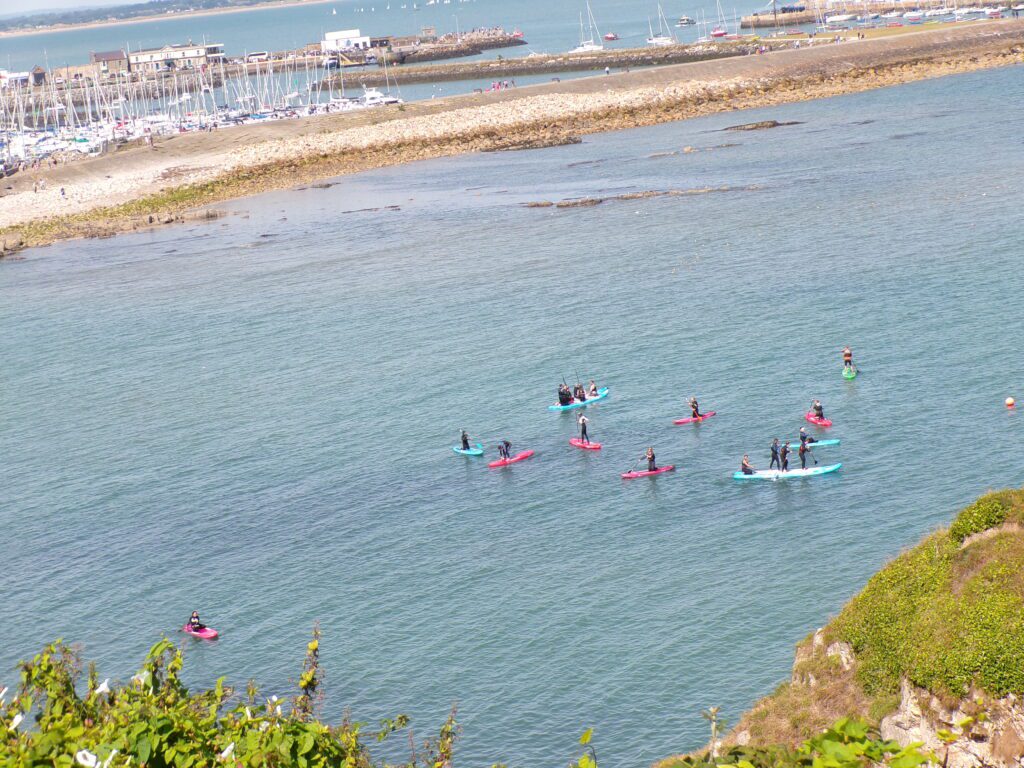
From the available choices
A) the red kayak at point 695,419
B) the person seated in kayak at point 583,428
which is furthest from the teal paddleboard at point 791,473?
the person seated in kayak at point 583,428

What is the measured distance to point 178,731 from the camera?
1858 centimetres

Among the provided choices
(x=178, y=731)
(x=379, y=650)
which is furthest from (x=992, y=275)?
(x=178, y=731)

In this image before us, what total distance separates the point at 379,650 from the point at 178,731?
21.1 meters

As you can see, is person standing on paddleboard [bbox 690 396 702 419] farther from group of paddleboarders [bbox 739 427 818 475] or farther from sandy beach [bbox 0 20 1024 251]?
sandy beach [bbox 0 20 1024 251]

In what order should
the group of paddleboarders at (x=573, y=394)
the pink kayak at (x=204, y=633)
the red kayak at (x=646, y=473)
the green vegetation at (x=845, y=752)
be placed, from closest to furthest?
the green vegetation at (x=845, y=752), the pink kayak at (x=204, y=633), the red kayak at (x=646, y=473), the group of paddleboarders at (x=573, y=394)

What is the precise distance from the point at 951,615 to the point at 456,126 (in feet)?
414

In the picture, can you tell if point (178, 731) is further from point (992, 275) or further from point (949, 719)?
point (992, 275)

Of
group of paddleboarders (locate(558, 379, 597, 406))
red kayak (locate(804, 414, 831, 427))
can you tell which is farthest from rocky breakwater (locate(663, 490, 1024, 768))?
group of paddleboarders (locate(558, 379, 597, 406))

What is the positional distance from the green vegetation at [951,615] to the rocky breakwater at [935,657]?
0.08 feet

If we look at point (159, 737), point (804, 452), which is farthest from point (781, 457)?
point (159, 737)

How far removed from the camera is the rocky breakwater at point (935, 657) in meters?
24.2

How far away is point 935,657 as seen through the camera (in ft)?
83.5

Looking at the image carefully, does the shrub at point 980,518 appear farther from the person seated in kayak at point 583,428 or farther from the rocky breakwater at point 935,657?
the person seated in kayak at point 583,428

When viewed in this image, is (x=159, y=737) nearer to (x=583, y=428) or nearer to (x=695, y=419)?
(x=583, y=428)
